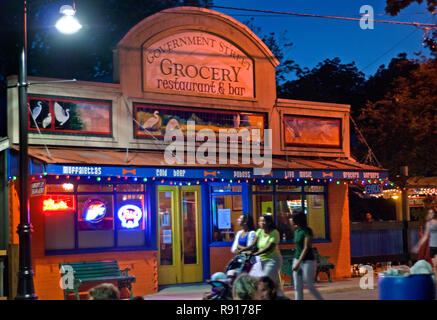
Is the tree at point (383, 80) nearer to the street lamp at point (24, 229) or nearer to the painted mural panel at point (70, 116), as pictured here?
the painted mural panel at point (70, 116)

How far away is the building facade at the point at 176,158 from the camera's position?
581 inches

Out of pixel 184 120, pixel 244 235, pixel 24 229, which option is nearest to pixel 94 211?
pixel 24 229

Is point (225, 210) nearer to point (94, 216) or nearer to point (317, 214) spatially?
point (317, 214)

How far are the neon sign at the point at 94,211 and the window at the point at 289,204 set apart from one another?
14.8 feet

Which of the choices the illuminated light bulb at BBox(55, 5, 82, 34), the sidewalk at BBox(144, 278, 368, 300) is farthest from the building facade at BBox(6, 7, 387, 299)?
the illuminated light bulb at BBox(55, 5, 82, 34)

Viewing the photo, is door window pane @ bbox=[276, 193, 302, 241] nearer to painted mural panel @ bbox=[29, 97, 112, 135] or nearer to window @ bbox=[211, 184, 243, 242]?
window @ bbox=[211, 184, 243, 242]

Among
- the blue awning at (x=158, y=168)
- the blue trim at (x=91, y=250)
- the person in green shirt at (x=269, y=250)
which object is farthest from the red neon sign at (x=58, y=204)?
the person in green shirt at (x=269, y=250)

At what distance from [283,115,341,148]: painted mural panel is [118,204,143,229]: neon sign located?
5.11 metres

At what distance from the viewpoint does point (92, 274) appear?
48.1 ft

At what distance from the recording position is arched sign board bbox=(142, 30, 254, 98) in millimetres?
16562
